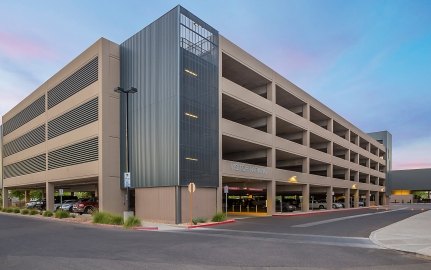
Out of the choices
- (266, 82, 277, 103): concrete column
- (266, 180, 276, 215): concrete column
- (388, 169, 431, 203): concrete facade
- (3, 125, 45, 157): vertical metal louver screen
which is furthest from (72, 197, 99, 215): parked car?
(388, 169, 431, 203): concrete facade

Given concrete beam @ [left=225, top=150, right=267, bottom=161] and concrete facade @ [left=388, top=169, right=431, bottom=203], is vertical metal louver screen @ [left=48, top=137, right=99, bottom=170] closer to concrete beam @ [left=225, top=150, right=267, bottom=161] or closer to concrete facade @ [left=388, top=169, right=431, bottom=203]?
concrete beam @ [left=225, top=150, right=267, bottom=161]

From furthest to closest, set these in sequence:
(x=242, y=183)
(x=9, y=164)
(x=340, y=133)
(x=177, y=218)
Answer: (x=340, y=133) → (x=9, y=164) → (x=242, y=183) → (x=177, y=218)

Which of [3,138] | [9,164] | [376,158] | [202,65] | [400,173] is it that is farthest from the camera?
[400,173]

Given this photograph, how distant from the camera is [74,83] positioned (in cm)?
3703

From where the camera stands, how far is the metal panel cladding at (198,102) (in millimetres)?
28094

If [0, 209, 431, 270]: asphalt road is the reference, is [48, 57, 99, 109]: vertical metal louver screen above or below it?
above

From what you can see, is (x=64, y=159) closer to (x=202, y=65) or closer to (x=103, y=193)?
(x=103, y=193)

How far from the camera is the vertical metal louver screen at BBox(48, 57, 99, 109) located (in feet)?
111

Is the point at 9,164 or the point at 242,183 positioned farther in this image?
the point at 9,164

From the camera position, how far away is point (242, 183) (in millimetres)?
39094

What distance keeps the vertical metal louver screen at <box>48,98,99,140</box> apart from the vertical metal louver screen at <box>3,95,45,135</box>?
470cm

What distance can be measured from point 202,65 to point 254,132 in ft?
31.3

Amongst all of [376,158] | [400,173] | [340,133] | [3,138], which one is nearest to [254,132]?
[340,133]

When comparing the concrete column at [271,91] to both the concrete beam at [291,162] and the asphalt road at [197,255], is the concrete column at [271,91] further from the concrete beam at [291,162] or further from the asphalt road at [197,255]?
the asphalt road at [197,255]
